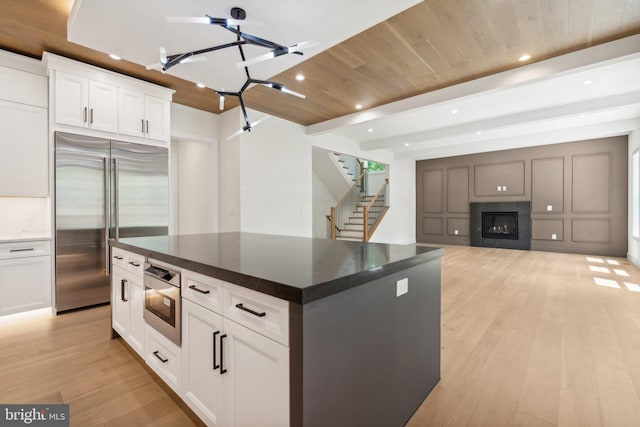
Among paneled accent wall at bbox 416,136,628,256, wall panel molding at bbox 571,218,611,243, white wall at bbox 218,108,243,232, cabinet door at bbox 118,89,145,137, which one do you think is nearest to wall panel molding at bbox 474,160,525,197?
paneled accent wall at bbox 416,136,628,256

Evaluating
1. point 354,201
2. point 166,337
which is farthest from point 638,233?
point 166,337

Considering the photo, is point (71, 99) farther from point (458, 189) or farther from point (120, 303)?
point (458, 189)

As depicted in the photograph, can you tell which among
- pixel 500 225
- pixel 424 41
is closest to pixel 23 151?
pixel 424 41

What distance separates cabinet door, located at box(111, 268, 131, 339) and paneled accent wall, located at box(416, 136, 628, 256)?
29.9ft

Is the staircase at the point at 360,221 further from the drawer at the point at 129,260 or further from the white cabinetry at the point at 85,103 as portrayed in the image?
the drawer at the point at 129,260

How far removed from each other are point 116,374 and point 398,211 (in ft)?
26.6

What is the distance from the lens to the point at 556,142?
7.38m

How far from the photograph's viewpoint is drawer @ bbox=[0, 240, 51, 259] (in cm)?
296

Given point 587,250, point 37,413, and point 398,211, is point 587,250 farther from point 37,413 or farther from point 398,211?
point 37,413

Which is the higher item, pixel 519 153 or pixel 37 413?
pixel 519 153

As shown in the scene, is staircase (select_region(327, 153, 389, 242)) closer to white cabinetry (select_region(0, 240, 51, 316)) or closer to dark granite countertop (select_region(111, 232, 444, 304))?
white cabinetry (select_region(0, 240, 51, 316))

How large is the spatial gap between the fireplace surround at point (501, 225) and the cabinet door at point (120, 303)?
9028 millimetres

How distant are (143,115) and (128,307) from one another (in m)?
2.66

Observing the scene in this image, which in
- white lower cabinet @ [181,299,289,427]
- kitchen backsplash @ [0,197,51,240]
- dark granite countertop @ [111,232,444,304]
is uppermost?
kitchen backsplash @ [0,197,51,240]
